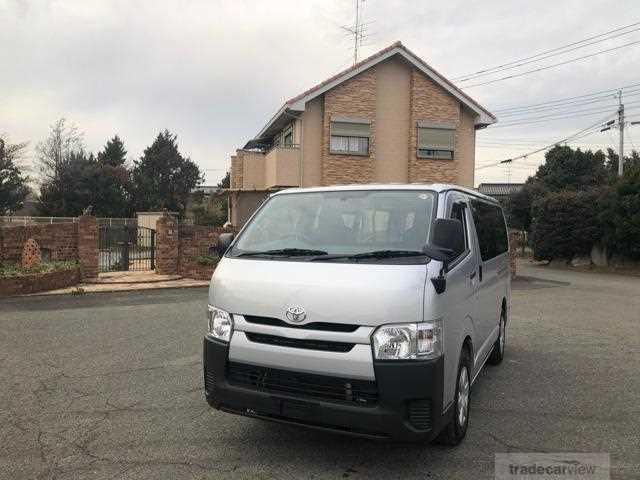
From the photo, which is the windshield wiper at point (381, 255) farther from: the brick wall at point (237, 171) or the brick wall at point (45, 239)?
the brick wall at point (237, 171)

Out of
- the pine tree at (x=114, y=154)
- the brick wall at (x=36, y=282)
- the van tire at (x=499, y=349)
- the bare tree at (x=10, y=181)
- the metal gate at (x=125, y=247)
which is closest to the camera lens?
the van tire at (x=499, y=349)

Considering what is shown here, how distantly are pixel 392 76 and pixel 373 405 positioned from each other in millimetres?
21023

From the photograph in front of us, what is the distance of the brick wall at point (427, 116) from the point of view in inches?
891

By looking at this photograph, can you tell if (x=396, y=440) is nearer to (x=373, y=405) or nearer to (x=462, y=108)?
(x=373, y=405)

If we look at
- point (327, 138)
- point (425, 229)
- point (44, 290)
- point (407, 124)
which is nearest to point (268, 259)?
point (425, 229)

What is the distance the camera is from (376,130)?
73.5ft

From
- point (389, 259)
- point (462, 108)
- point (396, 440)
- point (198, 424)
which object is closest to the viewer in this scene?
point (396, 440)

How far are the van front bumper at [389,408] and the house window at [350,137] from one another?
18854 mm

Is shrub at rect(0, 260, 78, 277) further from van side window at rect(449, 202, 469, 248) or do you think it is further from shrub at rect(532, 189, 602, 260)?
shrub at rect(532, 189, 602, 260)

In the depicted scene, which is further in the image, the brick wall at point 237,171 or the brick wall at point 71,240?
the brick wall at point 237,171

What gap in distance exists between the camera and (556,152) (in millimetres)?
40969

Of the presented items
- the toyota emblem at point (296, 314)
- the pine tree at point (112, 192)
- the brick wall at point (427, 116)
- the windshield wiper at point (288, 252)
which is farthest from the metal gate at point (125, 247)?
the pine tree at point (112, 192)

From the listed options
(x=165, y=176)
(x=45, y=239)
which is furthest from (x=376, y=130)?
(x=165, y=176)

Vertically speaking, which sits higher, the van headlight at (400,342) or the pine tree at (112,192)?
the pine tree at (112,192)
